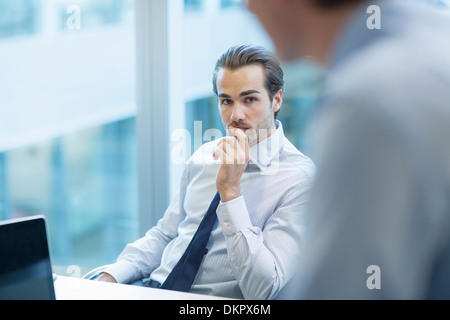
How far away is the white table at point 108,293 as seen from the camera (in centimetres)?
111

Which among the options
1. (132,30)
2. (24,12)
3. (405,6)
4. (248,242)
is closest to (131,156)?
(132,30)

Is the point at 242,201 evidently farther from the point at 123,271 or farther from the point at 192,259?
the point at 123,271

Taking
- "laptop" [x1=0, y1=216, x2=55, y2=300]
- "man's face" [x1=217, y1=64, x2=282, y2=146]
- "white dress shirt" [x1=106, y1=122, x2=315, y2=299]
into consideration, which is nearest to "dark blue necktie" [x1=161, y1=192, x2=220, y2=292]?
"white dress shirt" [x1=106, y1=122, x2=315, y2=299]

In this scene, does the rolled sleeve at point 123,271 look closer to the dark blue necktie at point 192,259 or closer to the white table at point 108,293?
the dark blue necktie at point 192,259

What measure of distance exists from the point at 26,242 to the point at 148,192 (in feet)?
4.50

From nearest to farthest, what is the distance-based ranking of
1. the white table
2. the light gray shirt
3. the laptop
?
the light gray shirt → the laptop → the white table

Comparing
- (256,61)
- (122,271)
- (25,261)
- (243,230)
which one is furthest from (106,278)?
(256,61)

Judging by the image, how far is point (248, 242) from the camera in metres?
1.34

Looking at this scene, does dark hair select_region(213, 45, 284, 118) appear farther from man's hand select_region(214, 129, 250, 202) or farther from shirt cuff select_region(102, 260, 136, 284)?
shirt cuff select_region(102, 260, 136, 284)

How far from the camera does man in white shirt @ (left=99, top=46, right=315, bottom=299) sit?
1.37 meters

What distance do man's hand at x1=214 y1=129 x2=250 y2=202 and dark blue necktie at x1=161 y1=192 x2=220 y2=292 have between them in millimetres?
151
